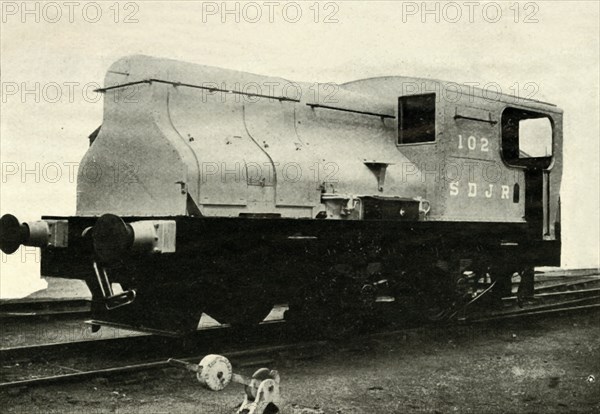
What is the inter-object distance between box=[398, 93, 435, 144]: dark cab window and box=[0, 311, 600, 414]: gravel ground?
2.20 metres

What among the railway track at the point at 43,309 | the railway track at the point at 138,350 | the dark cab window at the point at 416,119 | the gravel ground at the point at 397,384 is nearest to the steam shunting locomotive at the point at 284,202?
the dark cab window at the point at 416,119

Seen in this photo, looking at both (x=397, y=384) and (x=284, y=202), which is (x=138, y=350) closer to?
(x=284, y=202)

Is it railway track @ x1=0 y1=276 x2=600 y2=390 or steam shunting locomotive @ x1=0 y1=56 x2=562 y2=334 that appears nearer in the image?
railway track @ x1=0 y1=276 x2=600 y2=390

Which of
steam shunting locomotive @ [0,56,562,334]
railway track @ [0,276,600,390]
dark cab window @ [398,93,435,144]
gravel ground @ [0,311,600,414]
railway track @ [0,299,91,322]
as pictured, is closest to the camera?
gravel ground @ [0,311,600,414]

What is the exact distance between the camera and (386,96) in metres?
8.42

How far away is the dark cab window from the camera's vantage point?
8.09 m

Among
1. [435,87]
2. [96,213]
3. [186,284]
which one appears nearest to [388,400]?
[186,284]

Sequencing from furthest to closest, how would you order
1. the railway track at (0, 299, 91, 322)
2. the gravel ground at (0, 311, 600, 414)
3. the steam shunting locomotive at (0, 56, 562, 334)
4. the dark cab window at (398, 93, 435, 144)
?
the railway track at (0, 299, 91, 322) → the dark cab window at (398, 93, 435, 144) → the steam shunting locomotive at (0, 56, 562, 334) → the gravel ground at (0, 311, 600, 414)

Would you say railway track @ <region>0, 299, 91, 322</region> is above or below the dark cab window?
below

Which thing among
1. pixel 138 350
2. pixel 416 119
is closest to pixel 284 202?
pixel 138 350

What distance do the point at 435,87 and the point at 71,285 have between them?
7.37 m

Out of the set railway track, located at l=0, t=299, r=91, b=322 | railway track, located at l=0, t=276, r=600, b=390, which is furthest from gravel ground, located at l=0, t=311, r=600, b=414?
railway track, located at l=0, t=299, r=91, b=322

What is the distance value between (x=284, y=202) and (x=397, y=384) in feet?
6.60

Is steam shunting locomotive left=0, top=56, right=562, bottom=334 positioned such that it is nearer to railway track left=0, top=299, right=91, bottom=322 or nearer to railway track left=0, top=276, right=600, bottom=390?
railway track left=0, top=276, right=600, bottom=390
